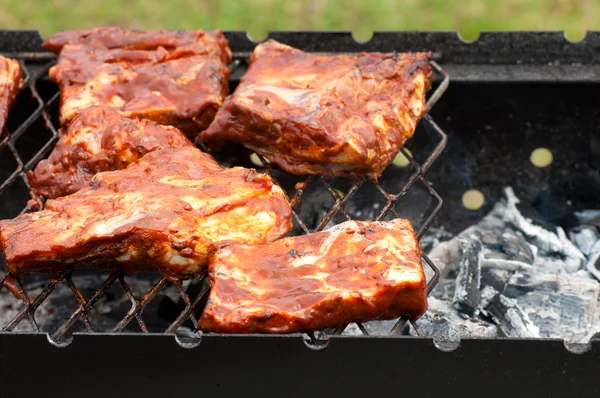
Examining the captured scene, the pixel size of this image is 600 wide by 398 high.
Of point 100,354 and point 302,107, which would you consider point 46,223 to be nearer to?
point 100,354

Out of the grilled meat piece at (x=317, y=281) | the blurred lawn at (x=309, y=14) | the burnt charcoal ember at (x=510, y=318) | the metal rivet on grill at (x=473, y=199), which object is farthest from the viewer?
the blurred lawn at (x=309, y=14)

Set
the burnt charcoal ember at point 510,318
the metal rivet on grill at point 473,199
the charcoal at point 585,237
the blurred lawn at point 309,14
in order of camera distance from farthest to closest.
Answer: the blurred lawn at point 309,14, the metal rivet on grill at point 473,199, the charcoal at point 585,237, the burnt charcoal ember at point 510,318

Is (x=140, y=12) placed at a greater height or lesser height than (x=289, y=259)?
lesser

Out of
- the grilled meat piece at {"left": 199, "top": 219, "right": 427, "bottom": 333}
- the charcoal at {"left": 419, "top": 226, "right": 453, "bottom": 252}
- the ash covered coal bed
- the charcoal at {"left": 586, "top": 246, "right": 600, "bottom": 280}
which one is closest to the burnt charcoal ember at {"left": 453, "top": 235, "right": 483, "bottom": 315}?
the ash covered coal bed

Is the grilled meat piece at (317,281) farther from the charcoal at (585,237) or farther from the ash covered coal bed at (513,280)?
the charcoal at (585,237)

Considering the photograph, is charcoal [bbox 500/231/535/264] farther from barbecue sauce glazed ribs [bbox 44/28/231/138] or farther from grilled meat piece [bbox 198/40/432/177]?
barbecue sauce glazed ribs [bbox 44/28/231/138]

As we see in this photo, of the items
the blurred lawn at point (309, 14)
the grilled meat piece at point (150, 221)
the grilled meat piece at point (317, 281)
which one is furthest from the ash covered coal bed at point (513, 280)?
the blurred lawn at point (309, 14)

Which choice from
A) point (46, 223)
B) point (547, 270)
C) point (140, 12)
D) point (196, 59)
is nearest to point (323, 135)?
point (196, 59)
